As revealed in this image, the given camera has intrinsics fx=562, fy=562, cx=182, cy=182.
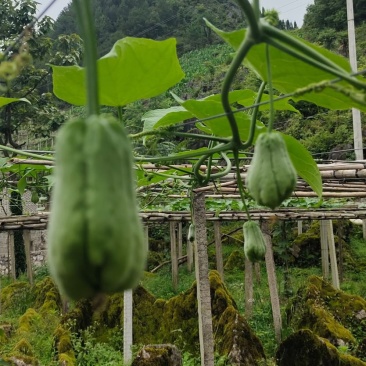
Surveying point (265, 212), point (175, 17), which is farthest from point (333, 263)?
point (175, 17)

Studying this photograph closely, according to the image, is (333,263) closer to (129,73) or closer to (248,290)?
(248,290)

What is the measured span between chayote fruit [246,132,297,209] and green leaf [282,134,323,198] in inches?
14.2

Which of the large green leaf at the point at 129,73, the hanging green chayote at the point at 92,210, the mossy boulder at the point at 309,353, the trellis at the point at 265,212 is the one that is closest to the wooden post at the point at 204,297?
the trellis at the point at 265,212

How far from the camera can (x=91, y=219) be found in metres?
0.31

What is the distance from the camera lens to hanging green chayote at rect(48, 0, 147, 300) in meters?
0.31

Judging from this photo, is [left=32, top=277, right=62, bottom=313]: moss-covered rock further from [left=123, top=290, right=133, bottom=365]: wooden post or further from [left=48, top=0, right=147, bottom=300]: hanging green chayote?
[left=48, top=0, right=147, bottom=300]: hanging green chayote

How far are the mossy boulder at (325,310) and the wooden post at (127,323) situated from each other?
2122 mm

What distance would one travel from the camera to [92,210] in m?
0.31

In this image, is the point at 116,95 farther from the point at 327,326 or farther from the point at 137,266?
the point at 327,326

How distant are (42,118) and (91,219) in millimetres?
9884

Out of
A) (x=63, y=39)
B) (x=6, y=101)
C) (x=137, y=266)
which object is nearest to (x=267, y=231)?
(x=63, y=39)

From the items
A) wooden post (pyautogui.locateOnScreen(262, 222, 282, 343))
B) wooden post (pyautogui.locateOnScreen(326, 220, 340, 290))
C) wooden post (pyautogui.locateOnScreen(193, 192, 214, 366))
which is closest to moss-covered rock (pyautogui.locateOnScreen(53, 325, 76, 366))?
wooden post (pyautogui.locateOnScreen(193, 192, 214, 366))

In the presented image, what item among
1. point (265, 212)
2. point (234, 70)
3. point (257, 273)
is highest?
point (234, 70)

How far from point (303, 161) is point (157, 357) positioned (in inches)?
148
